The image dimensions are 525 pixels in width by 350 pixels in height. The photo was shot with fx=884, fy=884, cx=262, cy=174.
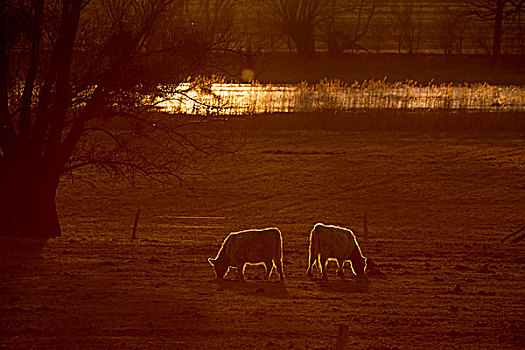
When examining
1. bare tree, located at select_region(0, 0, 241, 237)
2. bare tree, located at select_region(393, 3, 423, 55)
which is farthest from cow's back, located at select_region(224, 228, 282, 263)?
bare tree, located at select_region(393, 3, 423, 55)

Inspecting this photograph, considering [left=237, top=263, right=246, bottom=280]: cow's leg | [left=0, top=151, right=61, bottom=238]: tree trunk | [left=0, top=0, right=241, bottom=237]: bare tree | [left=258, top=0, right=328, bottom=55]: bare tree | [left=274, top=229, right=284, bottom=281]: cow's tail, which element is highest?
[left=258, top=0, right=328, bottom=55]: bare tree

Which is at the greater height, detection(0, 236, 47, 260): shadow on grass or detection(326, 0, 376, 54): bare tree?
detection(326, 0, 376, 54): bare tree

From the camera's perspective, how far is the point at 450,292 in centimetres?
1402

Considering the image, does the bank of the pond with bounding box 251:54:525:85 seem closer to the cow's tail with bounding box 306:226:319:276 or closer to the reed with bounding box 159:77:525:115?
the reed with bounding box 159:77:525:115

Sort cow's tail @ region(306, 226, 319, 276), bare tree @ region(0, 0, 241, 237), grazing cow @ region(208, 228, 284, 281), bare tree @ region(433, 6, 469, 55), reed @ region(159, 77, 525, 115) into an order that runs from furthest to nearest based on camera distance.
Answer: bare tree @ region(433, 6, 469, 55) → reed @ region(159, 77, 525, 115) → bare tree @ region(0, 0, 241, 237) → cow's tail @ region(306, 226, 319, 276) → grazing cow @ region(208, 228, 284, 281)

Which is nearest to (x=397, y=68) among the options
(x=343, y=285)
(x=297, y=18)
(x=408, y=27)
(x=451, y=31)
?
(x=297, y=18)

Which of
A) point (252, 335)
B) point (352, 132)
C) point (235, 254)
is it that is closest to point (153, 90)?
point (235, 254)

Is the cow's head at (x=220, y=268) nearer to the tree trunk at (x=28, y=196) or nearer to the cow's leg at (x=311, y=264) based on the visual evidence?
the cow's leg at (x=311, y=264)

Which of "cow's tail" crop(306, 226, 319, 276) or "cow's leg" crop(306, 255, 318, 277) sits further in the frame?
"cow's leg" crop(306, 255, 318, 277)

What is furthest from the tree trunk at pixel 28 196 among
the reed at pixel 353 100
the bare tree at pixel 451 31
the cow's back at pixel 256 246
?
the bare tree at pixel 451 31

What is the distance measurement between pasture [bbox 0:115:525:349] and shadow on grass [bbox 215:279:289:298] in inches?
1.4

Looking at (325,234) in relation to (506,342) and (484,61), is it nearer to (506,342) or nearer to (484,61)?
(506,342)

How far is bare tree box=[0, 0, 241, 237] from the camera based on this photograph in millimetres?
18984

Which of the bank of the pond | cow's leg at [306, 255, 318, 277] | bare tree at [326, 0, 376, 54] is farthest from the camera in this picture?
bare tree at [326, 0, 376, 54]
